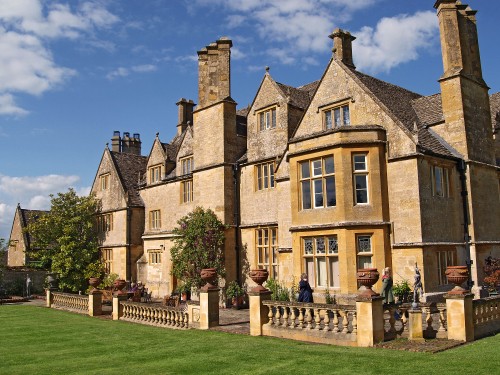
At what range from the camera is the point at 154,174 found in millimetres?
31609

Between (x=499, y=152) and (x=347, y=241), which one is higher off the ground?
(x=499, y=152)

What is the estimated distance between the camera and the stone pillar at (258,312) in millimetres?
13648

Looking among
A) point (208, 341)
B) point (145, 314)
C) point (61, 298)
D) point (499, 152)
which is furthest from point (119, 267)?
point (499, 152)

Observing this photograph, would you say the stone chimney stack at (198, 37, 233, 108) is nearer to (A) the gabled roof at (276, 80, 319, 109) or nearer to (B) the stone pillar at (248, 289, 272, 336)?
(A) the gabled roof at (276, 80, 319, 109)

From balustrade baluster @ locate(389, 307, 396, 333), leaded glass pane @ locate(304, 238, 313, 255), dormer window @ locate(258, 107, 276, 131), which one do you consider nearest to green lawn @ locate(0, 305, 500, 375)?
balustrade baluster @ locate(389, 307, 396, 333)

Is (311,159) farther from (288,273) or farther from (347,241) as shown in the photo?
(288,273)

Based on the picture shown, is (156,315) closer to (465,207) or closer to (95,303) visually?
A: (95,303)

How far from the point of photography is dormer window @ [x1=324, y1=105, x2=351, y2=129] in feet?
63.8

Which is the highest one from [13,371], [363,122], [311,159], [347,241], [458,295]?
[363,122]

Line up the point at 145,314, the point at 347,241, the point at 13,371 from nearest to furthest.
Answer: the point at 13,371
the point at 347,241
the point at 145,314

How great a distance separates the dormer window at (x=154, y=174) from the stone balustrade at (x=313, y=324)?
18.9m

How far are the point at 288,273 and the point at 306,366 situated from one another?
1116 centimetres

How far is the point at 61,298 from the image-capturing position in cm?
2502

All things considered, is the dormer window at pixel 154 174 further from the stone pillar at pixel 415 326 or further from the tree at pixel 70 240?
the stone pillar at pixel 415 326
